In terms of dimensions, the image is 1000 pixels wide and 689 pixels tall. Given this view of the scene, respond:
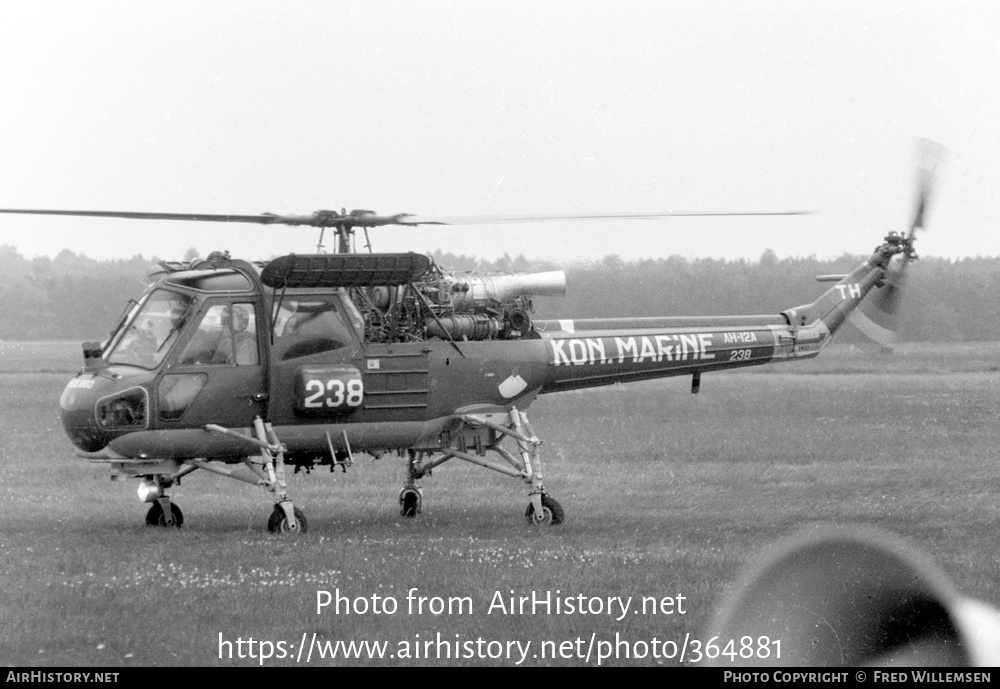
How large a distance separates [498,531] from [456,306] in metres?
2.25

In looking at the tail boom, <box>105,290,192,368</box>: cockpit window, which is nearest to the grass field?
the tail boom

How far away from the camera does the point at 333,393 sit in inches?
491

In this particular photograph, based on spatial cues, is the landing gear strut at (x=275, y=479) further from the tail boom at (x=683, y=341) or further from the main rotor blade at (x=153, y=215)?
the tail boom at (x=683, y=341)

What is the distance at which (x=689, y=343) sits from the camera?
48.5 feet

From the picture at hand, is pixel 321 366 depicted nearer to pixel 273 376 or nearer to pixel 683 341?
pixel 273 376

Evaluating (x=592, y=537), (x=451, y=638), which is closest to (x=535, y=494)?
(x=592, y=537)

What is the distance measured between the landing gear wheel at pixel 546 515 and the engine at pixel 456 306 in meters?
1.70

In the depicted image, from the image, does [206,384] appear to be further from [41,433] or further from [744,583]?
[41,433]

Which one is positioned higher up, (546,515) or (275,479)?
(275,479)

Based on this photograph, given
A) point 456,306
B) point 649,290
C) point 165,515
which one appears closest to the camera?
point 165,515

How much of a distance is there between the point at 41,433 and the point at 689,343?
1358 cm

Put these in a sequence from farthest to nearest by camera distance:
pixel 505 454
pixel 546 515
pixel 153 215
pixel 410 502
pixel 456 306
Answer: pixel 410 502
pixel 505 454
pixel 456 306
pixel 546 515
pixel 153 215

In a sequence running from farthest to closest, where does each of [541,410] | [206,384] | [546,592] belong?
[541,410]
[206,384]
[546,592]

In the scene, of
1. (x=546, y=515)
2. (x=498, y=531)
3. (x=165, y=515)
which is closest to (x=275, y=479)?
(x=165, y=515)
